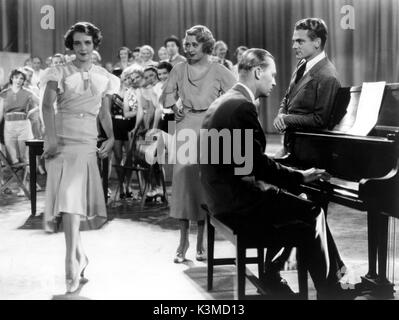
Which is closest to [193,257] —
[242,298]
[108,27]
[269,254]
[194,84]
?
[269,254]

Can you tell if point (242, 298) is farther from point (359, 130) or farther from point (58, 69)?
point (58, 69)

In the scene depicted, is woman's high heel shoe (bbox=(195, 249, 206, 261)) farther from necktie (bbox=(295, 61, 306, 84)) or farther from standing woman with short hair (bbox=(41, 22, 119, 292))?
necktie (bbox=(295, 61, 306, 84))

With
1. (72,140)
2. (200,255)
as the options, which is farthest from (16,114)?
(72,140)

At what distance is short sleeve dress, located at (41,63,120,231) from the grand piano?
129 centimetres

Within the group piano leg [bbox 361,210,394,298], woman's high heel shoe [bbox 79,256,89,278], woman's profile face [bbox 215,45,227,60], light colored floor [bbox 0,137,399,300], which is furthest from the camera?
woman's profile face [bbox 215,45,227,60]

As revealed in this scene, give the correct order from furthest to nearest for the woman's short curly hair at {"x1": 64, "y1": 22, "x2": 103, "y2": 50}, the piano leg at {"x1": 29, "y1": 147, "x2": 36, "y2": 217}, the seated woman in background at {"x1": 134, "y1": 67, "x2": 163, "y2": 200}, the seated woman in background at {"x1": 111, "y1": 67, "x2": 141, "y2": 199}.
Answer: the seated woman in background at {"x1": 111, "y1": 67, "x2": 141, "y2": 199} → the seated woman in background at {"x1": 134, "y1": 67, "x2": 163, "y2": 200} → the piano leg at {"x1": 29, "y1": 147, "x2": 36, "y2": 217} → the woman's short curly hair at {"x1": 64, "y1": 22, "x2": 103, "y2": 50}

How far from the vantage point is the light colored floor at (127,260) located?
363cm

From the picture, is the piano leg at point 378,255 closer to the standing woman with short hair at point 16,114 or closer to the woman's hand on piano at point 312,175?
the woman's hand on piano at point 312,175

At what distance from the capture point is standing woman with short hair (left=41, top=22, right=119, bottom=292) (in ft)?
11.6

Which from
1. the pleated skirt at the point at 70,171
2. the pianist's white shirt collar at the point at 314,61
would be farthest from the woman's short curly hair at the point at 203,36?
the pleated skirt at the point at 70,171

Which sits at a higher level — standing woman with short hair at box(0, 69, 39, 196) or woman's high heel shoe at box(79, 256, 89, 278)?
standing woman with short hair at box(0, 69, 39, 196)

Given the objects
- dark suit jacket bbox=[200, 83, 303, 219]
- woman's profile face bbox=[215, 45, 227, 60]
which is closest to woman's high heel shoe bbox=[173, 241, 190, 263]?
dark suit jacket bbox=[200, 83, 303, 219]

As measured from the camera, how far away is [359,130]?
3.30 m

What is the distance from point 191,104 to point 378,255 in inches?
71.4
